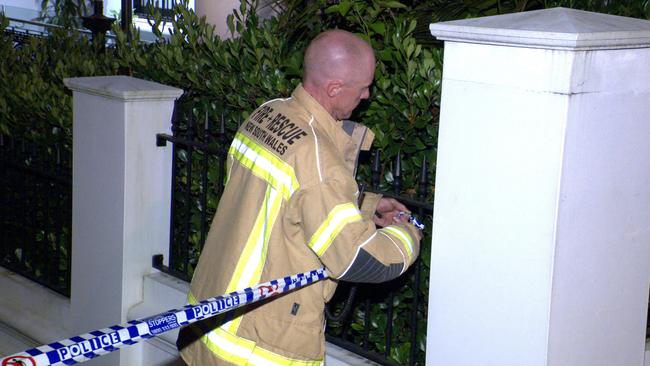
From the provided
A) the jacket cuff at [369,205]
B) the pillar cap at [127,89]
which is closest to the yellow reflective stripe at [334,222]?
the jacket cuff at [369,205]

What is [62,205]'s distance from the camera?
235 inches

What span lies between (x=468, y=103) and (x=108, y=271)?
2617 millimetres

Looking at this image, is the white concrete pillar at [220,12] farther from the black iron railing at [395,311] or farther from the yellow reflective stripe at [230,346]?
the yellow reflective stripe at [230,346]

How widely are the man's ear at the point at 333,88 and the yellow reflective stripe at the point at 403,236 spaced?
0.50m

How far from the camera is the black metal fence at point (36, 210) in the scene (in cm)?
591

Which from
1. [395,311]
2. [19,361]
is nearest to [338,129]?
[395,311]

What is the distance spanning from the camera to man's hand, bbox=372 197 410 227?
3.62 meters

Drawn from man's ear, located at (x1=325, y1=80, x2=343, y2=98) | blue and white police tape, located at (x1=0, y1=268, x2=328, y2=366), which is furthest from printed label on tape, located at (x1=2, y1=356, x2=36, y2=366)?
man's ear, located at (x1=325, y1=80, x2=343, y2=98)

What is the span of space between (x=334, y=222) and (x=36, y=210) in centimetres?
359

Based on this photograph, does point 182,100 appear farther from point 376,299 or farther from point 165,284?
point 376,299

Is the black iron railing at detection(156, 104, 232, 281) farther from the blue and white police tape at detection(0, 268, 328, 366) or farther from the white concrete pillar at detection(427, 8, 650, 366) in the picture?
the white concrete pillar at detection(427, 8, 650, 366)

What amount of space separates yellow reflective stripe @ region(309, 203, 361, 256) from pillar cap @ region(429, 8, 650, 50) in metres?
0.71

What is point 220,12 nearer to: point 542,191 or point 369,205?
point 369,205

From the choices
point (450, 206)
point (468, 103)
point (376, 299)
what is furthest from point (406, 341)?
point (468, 103)
